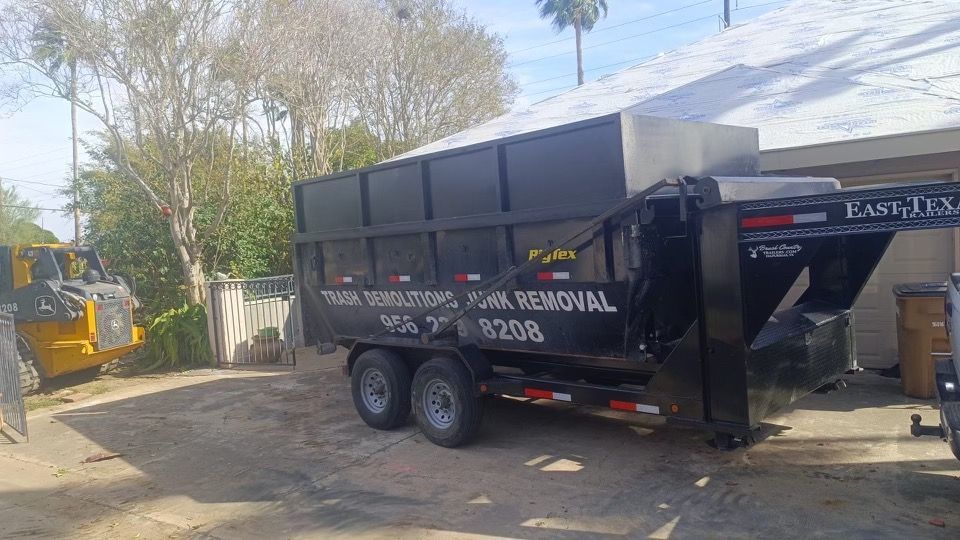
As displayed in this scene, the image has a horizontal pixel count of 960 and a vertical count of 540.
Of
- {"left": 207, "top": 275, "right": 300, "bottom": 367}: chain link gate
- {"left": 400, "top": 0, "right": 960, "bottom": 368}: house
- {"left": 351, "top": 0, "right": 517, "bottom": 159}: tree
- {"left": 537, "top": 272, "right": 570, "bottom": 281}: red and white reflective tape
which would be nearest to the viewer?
{"left": 537, "top": 272, "right": 570, "bottom": 281}: red and white reflective tape

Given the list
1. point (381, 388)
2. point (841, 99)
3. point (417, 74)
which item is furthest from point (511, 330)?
point (417, 74)

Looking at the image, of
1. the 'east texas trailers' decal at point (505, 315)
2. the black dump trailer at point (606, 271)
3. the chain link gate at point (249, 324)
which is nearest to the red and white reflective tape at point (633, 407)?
the black dump trailer at point (606, 271)

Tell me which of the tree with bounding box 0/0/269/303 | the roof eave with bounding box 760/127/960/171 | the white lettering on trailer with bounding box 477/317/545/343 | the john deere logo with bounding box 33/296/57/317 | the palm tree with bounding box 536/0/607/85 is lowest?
the white lettering on trailer with bounding box 477/317/545/343

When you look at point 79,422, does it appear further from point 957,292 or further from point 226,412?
point 957,292

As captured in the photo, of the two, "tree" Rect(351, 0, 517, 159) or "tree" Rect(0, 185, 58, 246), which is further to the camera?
"tree" Rect(0, 185, 58, 246)

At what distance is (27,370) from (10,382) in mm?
3245

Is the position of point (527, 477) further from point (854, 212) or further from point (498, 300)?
point (854, 212)

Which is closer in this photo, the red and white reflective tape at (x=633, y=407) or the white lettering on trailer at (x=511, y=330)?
the red and white reflective tape at (x=633, y=407)

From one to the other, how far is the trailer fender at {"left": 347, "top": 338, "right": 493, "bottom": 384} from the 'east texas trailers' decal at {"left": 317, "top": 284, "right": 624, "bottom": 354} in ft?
0.53

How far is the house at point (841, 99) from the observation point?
8.57 metres

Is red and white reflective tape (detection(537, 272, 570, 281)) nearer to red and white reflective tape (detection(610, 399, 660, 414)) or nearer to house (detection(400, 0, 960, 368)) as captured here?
red and white reflective tape (detection(610, 399, 660, 414))

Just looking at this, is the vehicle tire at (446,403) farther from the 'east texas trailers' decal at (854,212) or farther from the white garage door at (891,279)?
the white garage door at (891,279)

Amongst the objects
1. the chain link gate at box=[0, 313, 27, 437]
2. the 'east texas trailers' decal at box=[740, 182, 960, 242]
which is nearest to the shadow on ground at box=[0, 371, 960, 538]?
the chain link gate at box=[0, 313, 27, 437]

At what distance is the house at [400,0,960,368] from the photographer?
28.1 feet
